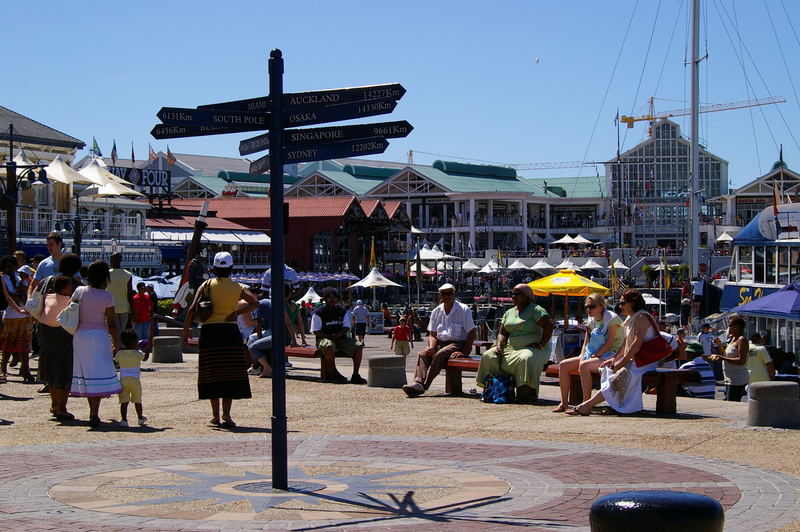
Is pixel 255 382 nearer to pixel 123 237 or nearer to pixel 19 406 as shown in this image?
pixel 19 406

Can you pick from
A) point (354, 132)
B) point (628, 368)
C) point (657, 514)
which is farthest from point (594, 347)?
point (657, 514)

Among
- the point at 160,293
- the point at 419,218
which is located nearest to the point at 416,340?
the point at 160,293

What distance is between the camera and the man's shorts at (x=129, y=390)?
34.8ft

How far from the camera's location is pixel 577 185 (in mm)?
116688

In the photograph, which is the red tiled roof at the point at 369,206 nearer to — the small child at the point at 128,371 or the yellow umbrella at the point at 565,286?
the yellow umbrella at the point at 565,286

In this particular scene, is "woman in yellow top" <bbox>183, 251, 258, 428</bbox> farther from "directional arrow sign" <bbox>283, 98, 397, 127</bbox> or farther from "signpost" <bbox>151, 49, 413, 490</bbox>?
"directional arrow sign" <bbox>283, 98, 397, 127</bbox>

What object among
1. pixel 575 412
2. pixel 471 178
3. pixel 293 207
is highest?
pixel 471 178

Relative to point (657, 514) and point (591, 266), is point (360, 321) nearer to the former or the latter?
point (657, 514)

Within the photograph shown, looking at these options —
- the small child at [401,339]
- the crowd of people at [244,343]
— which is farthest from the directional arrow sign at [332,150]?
the small child at [401,339]

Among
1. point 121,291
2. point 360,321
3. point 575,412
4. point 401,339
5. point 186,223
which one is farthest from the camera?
point 186,223

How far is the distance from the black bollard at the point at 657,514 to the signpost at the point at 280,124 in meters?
3.19

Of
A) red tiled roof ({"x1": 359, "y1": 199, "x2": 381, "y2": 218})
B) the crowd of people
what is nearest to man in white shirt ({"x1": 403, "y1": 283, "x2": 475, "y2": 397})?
the crowd of people

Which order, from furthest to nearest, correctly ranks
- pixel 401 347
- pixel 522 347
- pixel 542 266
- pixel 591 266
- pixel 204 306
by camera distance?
pixel 591 266
pixel 542 266
pixel 401 347
pixel 522 347
pixel 204 306

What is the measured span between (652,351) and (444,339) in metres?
3.35
